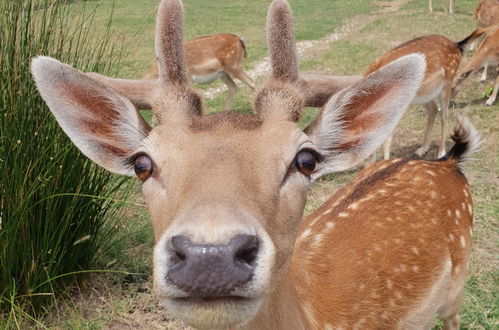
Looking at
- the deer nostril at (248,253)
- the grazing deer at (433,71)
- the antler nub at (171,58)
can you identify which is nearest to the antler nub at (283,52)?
the antler nub at (171,58)

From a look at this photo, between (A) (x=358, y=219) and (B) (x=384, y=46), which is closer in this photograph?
(A) (x=358, y=219)

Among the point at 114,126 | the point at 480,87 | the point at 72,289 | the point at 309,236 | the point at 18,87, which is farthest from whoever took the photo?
the point at 480,87

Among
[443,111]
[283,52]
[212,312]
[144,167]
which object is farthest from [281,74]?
[443,111]

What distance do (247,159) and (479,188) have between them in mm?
4706

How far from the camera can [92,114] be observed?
2158 mm

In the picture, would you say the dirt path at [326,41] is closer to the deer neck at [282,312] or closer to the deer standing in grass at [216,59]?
the deer standing in grass at [216,59]

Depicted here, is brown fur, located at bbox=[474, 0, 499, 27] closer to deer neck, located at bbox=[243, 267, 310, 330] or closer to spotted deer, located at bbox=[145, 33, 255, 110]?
spotted deer, located at bbox=[145, 33, 255, 110]

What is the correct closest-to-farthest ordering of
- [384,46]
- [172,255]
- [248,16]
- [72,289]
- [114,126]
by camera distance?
1. [172,255]
2. [114,126]
3. [72,289]
4. [384,46]
5. [248,16]

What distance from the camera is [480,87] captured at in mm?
9367

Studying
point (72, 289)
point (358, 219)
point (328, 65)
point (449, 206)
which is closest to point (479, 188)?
point (449, 206)

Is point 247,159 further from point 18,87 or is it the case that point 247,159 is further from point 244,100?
point 244,100

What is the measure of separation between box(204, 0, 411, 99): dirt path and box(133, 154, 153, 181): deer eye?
22.1ft

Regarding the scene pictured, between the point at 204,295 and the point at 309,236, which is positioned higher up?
the point at 204,295

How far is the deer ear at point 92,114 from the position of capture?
202cm
